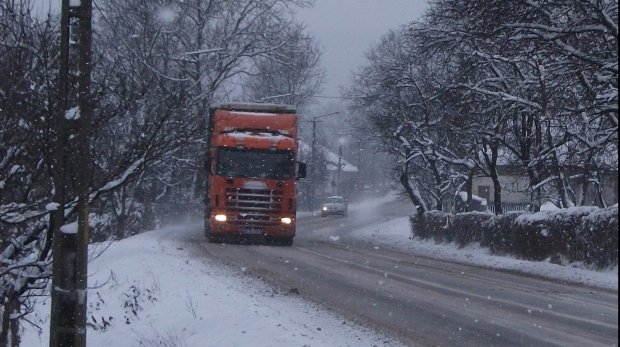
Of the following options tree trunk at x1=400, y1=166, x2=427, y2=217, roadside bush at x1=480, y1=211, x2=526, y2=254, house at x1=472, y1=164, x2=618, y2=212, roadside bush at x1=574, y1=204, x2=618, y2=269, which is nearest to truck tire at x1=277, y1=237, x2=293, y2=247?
roadside bush at x1=480, y1=211, x2=526, y2=254

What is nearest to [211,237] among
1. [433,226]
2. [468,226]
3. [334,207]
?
[468,226]

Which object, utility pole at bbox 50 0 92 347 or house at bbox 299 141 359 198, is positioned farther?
house at bbox 299 141 359 198

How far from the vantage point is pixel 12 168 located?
29.1 ft

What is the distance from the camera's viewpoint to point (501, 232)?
2388 centimetres

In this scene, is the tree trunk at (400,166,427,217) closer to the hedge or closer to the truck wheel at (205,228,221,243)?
the hedge

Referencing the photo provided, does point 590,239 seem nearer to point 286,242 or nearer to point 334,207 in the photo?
point 286,242

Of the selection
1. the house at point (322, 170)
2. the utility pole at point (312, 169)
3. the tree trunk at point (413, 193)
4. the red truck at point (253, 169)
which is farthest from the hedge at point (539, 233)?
the utility pole at point (312, 169)

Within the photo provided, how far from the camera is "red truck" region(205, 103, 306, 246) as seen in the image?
83.4ft

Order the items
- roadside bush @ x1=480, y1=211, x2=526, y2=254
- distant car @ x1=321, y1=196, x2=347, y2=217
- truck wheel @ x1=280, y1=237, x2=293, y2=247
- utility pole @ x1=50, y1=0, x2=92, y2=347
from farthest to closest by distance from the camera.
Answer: distant car @ x1=321, y1=196, x2=347, y2=217 → truck wheel @ x1=280, y1=237, x2=293, y2=247 → roadside bush @ x1=480, y1=211, x2=526, y2=254 → utility pole @ x1=50, y1=0, x2=92, y2=347

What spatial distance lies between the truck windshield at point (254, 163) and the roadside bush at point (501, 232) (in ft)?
20.2

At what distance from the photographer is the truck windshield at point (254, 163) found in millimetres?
25484

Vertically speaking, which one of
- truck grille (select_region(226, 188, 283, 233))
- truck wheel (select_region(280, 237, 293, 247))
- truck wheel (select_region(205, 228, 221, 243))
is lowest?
truck wheel (select_region(280, 237, 293, 247))

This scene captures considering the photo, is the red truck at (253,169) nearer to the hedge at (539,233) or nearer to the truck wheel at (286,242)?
the truck wheel at (286,242)

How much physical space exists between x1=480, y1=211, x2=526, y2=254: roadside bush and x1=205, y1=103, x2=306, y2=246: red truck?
18.9 feet
